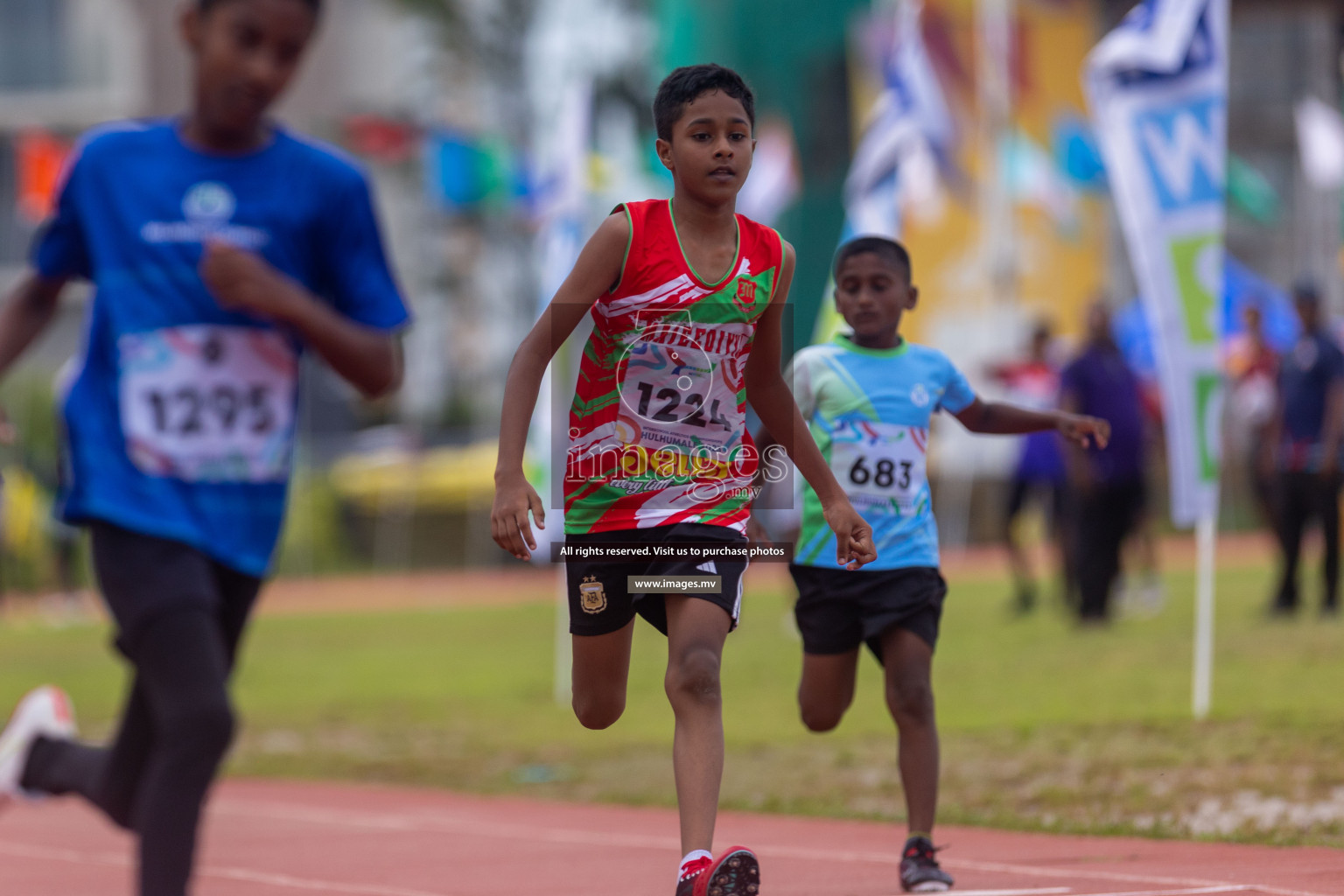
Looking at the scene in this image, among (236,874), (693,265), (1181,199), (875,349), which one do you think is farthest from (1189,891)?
(1181,199)

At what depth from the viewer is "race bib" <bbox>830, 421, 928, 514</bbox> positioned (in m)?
6.08

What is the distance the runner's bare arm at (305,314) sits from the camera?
12.7 feet

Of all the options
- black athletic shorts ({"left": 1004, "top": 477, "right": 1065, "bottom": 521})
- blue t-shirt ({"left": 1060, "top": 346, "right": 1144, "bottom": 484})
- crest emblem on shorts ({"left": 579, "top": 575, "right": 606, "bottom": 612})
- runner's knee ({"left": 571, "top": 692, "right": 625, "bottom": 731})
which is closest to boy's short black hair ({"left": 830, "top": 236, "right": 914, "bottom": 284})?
crest emblem on shorts ({"left": 579, "top": 575, "right": 606, "bottom": 612})

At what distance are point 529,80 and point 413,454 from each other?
64.9 ft

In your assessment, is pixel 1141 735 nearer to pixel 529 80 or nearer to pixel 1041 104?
pixel 1041 104

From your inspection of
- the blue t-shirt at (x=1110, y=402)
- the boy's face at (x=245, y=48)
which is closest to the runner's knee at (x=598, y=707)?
the boy's face at (x=245, y=48)

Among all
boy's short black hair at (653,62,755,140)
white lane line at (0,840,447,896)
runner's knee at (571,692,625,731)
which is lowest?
white lane line at (0,840,447,896)

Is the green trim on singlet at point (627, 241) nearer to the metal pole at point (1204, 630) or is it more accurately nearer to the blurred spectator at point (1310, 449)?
the metal pole at point (1204, 630)

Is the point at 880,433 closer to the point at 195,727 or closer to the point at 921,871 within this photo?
the point at 921,871

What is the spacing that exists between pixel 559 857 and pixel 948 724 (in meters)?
3.42

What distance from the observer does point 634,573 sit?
5.11m

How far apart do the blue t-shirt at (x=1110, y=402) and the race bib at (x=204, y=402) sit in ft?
35.5

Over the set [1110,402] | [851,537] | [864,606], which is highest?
[1110,402]

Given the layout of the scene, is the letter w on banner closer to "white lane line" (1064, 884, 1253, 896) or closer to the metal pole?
the metal pole
